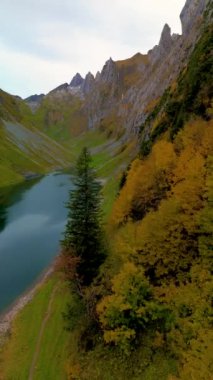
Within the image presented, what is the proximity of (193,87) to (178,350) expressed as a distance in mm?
50307

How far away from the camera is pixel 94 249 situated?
145ft

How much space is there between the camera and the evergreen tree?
4344cm

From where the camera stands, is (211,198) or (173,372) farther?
(211,198)

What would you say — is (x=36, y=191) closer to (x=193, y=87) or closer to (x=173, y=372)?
(x=193, y=87)

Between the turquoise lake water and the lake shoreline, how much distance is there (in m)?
0.97

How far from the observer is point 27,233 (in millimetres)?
87188

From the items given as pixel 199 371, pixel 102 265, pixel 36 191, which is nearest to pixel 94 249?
pixel 102 265

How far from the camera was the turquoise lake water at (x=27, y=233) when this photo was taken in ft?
201

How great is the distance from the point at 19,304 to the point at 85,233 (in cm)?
1695

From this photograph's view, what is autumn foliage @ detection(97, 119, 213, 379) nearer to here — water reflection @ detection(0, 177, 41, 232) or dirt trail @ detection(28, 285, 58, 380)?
dirt trail @ detection(28, 285, 58, 380)

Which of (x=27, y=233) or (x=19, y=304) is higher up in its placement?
(x=19, y=304)

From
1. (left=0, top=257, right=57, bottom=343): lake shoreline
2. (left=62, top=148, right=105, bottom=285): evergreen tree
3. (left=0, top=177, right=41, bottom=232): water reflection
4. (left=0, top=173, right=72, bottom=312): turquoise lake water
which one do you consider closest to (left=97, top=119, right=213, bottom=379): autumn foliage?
(left=62, top=148, right=105, bottom=285): evergreen tree

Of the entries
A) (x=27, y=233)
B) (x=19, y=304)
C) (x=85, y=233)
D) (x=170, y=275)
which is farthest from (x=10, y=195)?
(x=170, y=275)

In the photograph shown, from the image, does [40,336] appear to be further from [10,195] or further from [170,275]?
[10,195]
